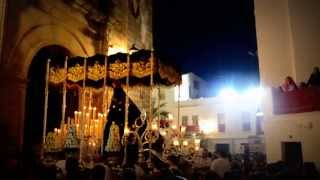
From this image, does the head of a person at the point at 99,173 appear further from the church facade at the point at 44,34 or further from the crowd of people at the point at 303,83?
the crowd of people at the point at 303,83

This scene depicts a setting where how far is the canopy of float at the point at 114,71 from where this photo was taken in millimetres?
11438

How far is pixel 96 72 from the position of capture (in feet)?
39.0

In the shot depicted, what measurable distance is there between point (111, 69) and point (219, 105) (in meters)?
24.2

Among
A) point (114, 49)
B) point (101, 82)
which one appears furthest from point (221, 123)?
point (101, 82)

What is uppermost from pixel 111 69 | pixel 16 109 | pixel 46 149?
pixel 111 69

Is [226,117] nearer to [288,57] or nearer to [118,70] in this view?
[288,57]

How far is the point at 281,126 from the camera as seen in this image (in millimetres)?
14398

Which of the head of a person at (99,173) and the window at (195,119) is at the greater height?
the window at (195,119)

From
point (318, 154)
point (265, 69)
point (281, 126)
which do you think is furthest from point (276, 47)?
point (318, 154)

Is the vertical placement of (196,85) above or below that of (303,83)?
above

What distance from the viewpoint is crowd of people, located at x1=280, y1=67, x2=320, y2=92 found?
13.2 m

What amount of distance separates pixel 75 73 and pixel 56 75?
2.24 feet

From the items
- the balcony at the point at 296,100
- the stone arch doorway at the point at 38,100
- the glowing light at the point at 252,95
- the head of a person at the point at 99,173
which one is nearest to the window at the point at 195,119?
the glowing light at the point at 252,95

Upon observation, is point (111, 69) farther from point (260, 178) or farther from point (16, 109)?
point (260, 178)
